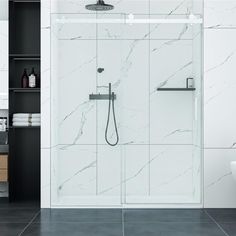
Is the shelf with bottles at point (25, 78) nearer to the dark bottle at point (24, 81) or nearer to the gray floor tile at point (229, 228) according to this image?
the dark bottle at point (24, 81)

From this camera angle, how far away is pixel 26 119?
505cm

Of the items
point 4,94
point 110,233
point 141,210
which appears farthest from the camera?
point 4,94

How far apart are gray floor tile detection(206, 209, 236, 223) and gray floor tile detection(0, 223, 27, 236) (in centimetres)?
175

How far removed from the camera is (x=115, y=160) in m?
4.66

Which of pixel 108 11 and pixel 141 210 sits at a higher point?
pixel 108 11

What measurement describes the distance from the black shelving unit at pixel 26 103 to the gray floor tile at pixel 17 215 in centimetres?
63

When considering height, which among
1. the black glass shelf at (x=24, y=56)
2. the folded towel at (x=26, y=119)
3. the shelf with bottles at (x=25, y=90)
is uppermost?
the black glass shelf at (x=24, y=56)

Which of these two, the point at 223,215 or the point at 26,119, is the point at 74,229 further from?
the point at 26,119

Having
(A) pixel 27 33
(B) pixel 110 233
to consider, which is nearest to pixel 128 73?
(A) pixel 27 33

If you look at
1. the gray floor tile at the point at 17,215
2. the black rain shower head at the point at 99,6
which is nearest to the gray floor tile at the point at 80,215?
the gray floor tile at the point at 17,215

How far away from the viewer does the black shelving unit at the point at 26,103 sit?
526 cm

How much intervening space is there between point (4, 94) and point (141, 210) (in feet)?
6.57

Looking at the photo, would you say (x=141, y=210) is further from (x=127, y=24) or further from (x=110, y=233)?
(x=127, y=24)

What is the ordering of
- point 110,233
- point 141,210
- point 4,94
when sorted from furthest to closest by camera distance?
point 4,94 → point 141,210 → point 110,233
